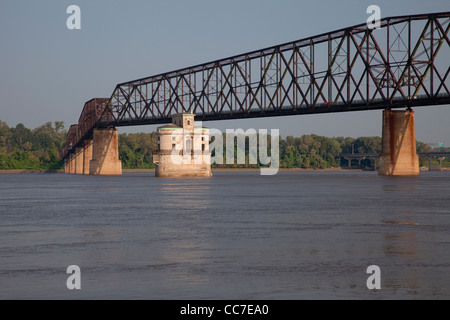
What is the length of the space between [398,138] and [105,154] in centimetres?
8382

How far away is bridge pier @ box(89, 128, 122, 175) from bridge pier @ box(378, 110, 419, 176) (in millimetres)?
79034

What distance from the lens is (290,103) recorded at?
438ft

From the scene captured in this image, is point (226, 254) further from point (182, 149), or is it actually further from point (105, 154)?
point (105, 154)

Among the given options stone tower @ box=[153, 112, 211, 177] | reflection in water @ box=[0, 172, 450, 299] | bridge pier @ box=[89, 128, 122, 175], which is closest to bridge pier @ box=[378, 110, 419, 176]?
stone tower @ box=[153, 112, 211, 177]

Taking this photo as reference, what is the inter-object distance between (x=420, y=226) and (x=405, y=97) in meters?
89.1

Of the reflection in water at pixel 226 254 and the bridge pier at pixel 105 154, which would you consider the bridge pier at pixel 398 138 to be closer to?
the reflection in water at pixel 226 254

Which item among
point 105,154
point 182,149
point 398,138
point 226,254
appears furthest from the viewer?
point 105,154

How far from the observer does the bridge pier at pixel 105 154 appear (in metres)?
176

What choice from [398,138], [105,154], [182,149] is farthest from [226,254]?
[105,154]

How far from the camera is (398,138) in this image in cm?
A: 12094

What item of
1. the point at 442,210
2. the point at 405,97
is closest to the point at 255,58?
the point at 405,97

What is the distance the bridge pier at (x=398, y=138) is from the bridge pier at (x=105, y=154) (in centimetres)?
7903
